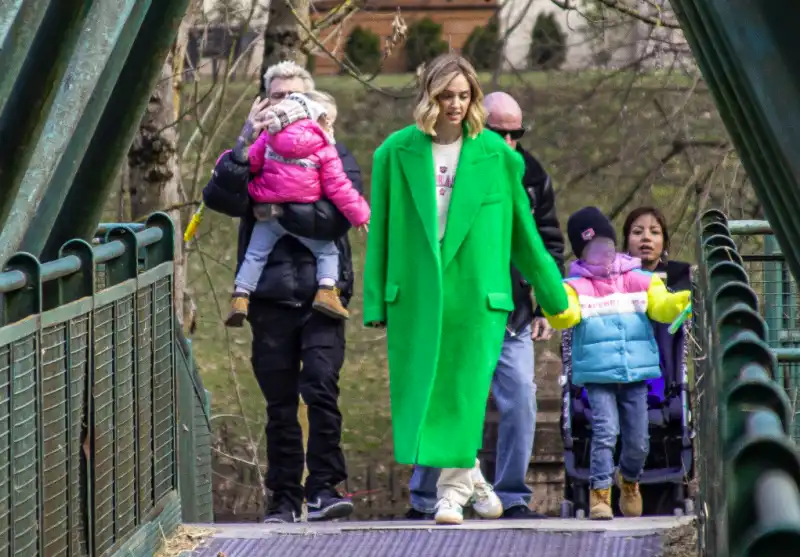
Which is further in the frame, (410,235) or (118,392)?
(410,235)

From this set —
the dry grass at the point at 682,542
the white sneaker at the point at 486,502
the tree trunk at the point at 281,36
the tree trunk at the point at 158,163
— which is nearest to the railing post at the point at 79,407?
the dry grass at the point at 682,542

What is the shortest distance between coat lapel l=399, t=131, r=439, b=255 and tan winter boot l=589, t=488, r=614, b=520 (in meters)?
1.32

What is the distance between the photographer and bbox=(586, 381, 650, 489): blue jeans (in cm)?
841

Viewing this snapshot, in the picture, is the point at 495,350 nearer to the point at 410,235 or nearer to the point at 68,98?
the point at 410,235

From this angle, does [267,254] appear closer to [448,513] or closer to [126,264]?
[448,513]

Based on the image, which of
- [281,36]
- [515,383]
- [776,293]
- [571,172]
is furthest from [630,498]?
[571,172]

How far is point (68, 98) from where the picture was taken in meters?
6.86

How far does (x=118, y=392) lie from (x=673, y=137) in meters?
10.9

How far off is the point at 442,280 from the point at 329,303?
21.2 inches

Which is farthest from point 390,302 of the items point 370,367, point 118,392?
point 370,367

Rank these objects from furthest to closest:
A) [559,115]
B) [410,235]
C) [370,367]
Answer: [370,367] → [559,115] → [410,235]

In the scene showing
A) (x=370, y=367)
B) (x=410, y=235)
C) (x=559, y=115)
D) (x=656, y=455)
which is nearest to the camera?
(x=410, y=235)

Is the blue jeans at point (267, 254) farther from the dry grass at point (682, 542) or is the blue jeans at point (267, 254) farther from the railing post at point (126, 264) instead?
the dry grass at point (682, 542)

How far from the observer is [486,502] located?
800 cm
